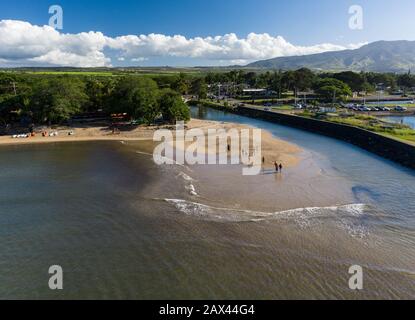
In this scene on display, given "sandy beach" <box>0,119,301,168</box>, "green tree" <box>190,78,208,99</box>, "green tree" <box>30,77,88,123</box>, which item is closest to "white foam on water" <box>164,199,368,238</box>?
"sandy beach" <box>0,119,301,168</box>

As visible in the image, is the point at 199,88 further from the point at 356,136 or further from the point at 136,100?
→ the point at 356,136

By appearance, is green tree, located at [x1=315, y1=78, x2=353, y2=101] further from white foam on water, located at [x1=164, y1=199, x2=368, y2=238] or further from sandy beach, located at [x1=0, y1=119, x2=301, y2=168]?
white foam on water, located at [x1=164, y1=199, x2=368, y2=238]

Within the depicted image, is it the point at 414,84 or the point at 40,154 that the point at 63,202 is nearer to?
the point at 40,154

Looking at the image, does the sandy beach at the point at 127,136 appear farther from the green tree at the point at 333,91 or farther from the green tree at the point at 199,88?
the green tree at the point at 199,88

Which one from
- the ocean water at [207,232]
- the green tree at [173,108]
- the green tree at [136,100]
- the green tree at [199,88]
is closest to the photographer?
the ocean water at [207,232]

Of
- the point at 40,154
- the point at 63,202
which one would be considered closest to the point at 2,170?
the point at 40,154

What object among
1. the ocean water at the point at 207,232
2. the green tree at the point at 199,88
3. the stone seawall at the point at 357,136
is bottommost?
the ocean water at the point at 207,232

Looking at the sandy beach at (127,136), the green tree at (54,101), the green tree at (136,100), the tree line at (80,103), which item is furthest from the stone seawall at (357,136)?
the green tree at (54,101)
